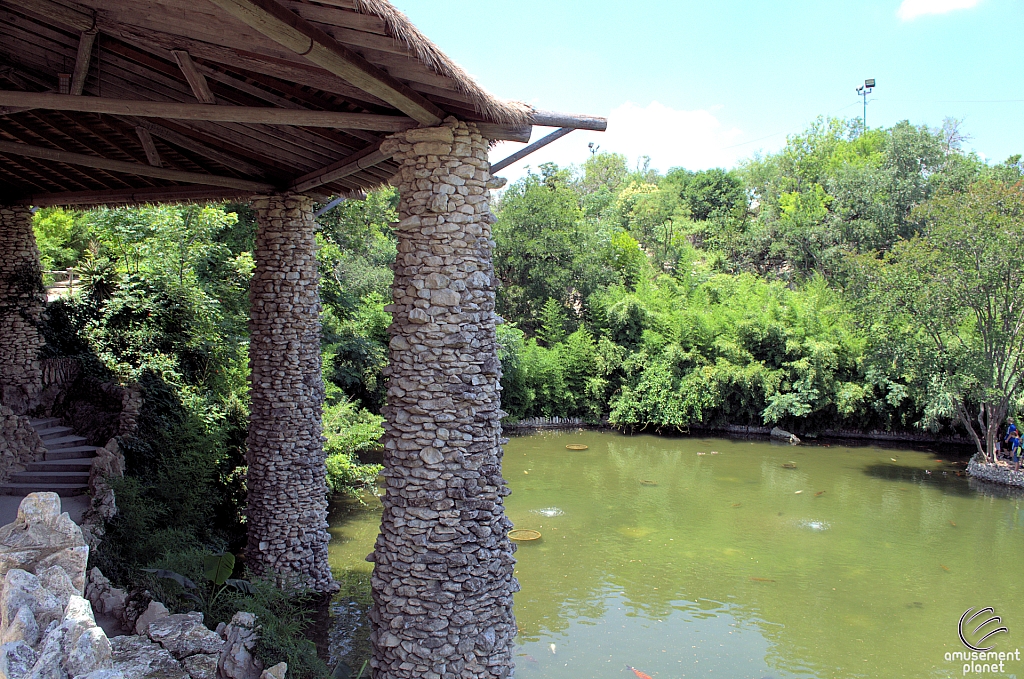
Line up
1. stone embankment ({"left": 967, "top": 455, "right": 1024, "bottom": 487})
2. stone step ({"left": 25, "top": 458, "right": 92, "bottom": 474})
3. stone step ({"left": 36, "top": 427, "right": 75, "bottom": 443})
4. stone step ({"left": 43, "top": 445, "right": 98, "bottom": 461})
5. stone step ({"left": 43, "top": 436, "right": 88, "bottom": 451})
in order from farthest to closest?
stone embankment ({"left": 967, "top": 455, "right": 1024, "bottom": 487}) → stone step ({"left": 36, "top": 427, "right": 75, "bottom": 443}) → stone step ({"left": 43, "top": 436, "right": 88, "bottom": 451}) → stone step ({"left": 43, "top": 445, "right": 98, "bottom": 461}) → stone step ({"left": 25, "top": 458, "right": 92, "bottom": 474})

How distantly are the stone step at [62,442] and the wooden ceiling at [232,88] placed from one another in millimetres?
3517

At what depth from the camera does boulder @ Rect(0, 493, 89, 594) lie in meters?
2.85

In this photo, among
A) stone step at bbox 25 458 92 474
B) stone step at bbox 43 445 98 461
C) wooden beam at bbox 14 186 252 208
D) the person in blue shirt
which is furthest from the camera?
the person in blue shirt

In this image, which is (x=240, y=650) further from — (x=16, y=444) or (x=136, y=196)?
(x=136, y=196)

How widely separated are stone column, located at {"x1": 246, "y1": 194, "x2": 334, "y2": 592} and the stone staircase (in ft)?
6.45

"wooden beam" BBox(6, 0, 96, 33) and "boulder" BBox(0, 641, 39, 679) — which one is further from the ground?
"wooden beam" BBox(6, 0, 96, 33)

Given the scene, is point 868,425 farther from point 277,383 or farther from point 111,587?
point 111,587

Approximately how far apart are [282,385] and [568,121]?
4624 millimetres

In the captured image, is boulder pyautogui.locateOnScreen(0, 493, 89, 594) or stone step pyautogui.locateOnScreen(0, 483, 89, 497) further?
stone step pyautogui.locateOnScreen(0, 483, 89, 497)

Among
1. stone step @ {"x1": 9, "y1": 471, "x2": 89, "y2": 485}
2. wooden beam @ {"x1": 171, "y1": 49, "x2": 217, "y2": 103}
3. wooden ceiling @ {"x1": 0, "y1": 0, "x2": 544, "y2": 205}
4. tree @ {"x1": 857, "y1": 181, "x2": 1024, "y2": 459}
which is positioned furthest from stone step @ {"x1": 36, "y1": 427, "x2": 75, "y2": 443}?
tree @ {"x1": 857, "y1": 181, "x2": 1024, "y2": 459}

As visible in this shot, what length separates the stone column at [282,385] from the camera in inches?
310

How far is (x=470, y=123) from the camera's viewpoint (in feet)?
16.5

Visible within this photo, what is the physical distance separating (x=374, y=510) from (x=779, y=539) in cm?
726

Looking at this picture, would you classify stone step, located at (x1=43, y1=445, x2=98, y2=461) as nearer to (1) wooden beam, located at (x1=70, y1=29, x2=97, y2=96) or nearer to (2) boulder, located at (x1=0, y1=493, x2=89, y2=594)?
(1) wooden beam, located at (x1=70, y1=29, x2=97, y2=96)
